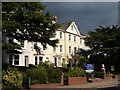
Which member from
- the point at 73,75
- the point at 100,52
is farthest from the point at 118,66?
the point at 73,75

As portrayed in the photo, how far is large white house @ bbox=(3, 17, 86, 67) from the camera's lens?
128ft

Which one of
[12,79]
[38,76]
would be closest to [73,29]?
[38,76]

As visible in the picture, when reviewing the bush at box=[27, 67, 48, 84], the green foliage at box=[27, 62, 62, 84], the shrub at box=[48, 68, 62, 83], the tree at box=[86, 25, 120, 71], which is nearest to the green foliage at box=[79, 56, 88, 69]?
the tree at box=[86, 25, 120, 71]

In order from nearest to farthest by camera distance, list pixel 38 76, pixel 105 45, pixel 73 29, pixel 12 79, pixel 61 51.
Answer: pixel 12 79 → pixel 38 76 → pixel 105 45 → pixel 61 51 → pixel 73 29

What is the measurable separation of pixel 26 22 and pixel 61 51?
27.3 metres

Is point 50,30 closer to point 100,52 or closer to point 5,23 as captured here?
point 5,23

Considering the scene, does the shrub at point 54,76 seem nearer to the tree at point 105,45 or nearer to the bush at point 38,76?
the bush at point 38,76

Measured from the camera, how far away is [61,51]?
46.4 metres

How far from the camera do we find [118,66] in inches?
1628

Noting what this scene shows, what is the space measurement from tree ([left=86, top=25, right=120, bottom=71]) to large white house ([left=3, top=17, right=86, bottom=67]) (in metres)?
5.68

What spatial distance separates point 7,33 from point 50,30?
411 centimetres

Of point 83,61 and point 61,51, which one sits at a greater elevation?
point 61,51

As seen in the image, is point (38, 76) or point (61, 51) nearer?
point (38, 76)

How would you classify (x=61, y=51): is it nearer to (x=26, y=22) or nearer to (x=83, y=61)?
(x=83, y=61)
